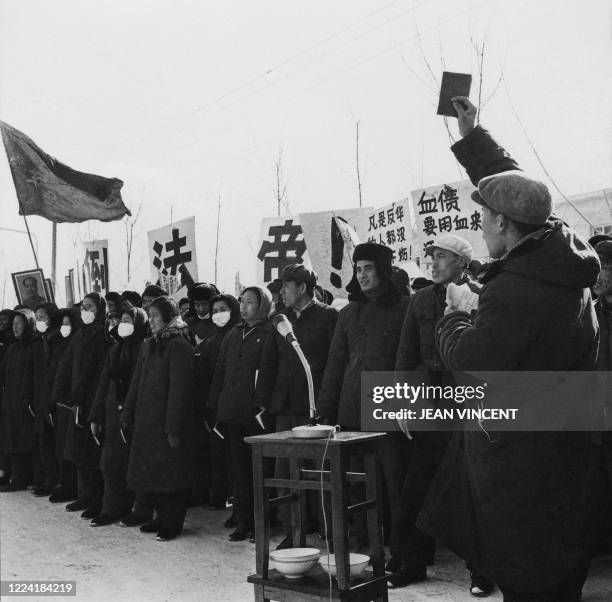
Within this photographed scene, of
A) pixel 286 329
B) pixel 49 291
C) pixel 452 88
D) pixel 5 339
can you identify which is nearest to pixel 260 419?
pixel 286 329

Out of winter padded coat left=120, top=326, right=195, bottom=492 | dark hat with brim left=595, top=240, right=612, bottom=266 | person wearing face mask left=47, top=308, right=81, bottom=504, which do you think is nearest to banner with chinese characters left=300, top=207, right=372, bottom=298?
winter padded coat left=120, top=326, right=195, bottom=492

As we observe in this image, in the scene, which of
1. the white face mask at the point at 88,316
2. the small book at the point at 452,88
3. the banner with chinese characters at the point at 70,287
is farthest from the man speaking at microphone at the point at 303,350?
the banner with chinese characters at the point at 70,287

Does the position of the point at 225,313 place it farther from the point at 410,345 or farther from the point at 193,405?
the point at 410,345

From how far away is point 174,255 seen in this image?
357 inches

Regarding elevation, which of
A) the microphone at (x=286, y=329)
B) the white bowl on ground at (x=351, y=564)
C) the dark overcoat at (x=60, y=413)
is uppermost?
the microphone at (x=286, y=329)

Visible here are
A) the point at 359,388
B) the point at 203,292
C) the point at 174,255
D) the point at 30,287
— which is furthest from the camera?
the point at 30,287

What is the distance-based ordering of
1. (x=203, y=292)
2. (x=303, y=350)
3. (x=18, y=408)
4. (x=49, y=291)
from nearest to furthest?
1. (x=303, y=350)
2. (x=203, y=292)
3. (x=18, y=408)
4. (x=49, y=291)

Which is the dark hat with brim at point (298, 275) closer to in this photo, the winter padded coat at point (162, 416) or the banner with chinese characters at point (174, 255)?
the winter padded coat at point (162, 416)

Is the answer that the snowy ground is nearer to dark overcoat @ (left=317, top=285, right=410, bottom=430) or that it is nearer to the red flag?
dark overcoat @ (left=317, top=285, right=410, bottom=430)

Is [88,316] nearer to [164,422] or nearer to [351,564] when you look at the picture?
[164,422]

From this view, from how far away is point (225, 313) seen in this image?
6570mm

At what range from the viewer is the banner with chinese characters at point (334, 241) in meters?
7.77

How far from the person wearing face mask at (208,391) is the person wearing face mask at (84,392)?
95cm

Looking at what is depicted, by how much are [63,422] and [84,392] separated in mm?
653
